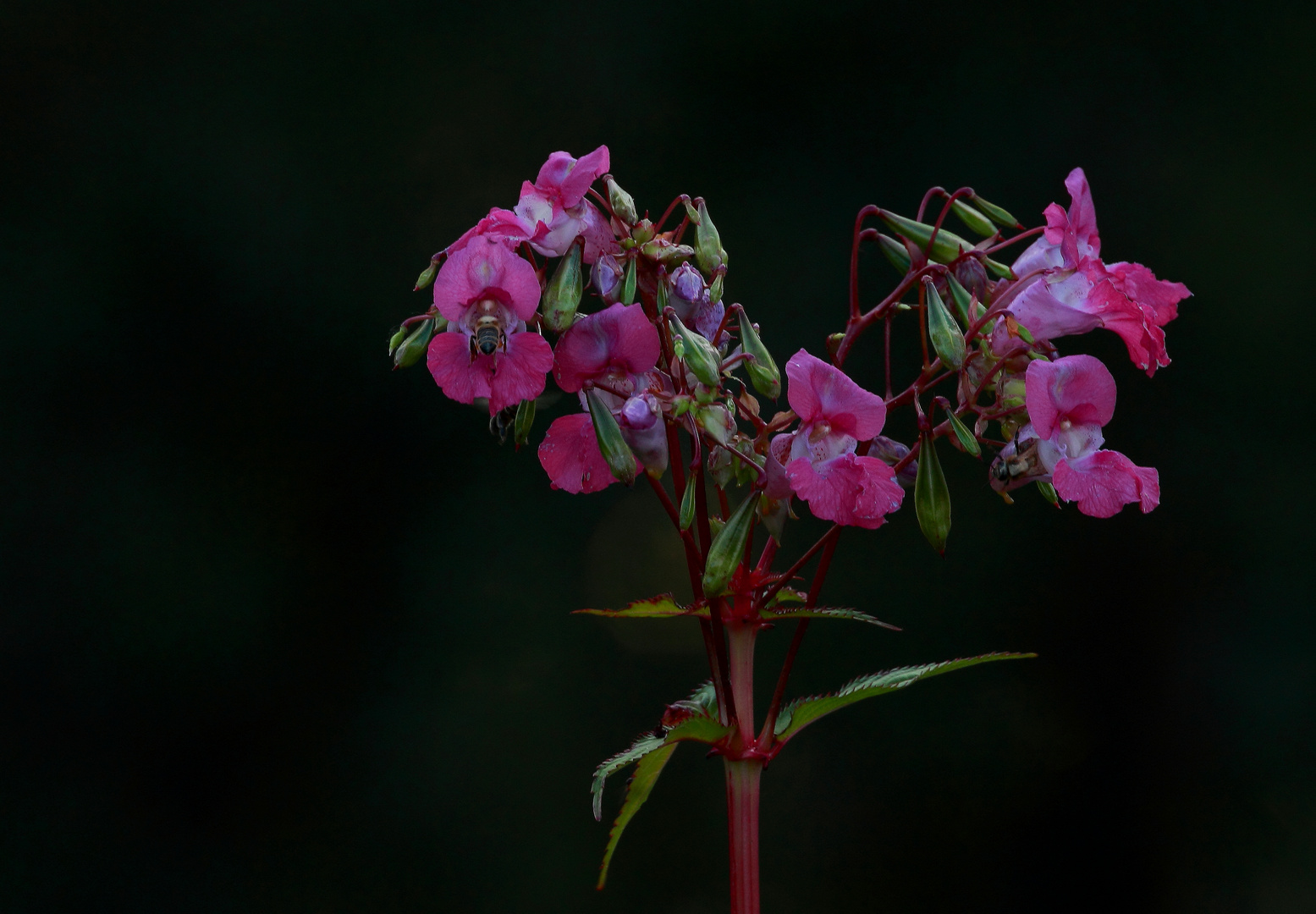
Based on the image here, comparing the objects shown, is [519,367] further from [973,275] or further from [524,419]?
[973,275]

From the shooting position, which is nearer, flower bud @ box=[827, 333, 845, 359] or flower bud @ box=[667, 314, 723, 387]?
flower bud @ box=[667, 314, 723, 387]

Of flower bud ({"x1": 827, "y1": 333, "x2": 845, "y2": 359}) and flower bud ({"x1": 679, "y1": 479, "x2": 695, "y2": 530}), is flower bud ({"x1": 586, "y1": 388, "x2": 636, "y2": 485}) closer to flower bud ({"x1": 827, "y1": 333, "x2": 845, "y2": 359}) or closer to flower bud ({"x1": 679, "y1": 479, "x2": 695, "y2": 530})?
flower bud ({"x1": 679, "y1": 479, "x2": 695, "y2": 530})

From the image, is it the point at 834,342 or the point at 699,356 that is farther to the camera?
the point at 834,342

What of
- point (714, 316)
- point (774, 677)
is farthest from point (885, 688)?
point (774, 677)

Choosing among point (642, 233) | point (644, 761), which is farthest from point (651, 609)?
point (642, 233)

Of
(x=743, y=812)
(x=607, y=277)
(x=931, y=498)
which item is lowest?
(x=743, y=812)

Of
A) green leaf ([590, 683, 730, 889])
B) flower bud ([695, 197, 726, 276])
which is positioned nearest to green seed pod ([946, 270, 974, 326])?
flower bud ([695, 197, 726, 276])

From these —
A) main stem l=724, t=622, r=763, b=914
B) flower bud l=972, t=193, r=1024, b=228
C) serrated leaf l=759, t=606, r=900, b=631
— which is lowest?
main stem l=724, t=622, r=763, b=914
